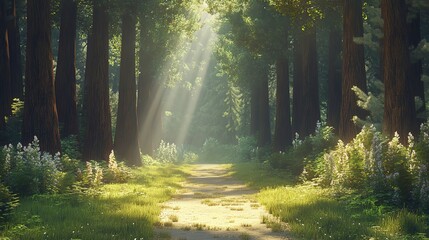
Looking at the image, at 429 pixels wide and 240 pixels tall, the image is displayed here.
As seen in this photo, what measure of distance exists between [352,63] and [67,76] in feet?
42.2

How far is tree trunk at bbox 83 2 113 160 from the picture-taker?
22.2 meters

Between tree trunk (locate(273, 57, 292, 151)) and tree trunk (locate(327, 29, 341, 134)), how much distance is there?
4994 millimetres

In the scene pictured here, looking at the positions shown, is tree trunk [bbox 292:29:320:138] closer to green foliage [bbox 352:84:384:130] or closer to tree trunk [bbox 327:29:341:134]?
tree trunk [bbox 327:29:341:134]

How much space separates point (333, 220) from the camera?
32.0 feet

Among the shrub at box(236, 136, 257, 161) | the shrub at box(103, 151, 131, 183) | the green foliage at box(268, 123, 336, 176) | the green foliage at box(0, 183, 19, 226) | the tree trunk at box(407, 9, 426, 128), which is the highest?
the tree trunk at box(407, 9, 426, 128)

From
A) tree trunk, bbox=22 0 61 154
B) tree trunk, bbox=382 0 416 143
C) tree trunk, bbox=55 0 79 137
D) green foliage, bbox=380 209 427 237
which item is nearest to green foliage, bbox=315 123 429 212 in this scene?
tree trunk, bbox=382 0 416 143

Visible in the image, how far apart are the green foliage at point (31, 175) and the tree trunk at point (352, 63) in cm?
1038

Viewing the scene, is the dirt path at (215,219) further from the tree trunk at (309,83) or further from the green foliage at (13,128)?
the tree trunk at (309,83)

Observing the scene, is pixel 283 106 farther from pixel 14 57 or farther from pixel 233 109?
pixel 233 109

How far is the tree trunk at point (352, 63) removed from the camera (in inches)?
747

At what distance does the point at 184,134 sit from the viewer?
99.5 m

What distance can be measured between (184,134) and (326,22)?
76302 mm

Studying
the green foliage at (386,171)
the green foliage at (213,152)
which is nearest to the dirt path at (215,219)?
the green foliage at (386,171)

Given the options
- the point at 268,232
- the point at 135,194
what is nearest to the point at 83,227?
the point at 268,232
